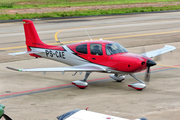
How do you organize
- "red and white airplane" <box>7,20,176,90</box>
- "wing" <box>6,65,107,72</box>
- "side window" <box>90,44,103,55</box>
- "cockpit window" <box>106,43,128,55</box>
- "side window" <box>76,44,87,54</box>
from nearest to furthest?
1. "red and white airplane" <box>7,20,176,90</box>
2. "wing" <box>6,65,107,72</box>
3. "cockpit window" <box>106,43,128,55</box>
4. "side window" <box>90,44,103,55</box>
5. "side window" <box>76,44,87,54</box>

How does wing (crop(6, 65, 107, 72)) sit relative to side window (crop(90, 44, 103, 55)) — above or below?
below

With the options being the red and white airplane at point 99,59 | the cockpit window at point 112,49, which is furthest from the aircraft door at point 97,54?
the cockpit window at point 112,49

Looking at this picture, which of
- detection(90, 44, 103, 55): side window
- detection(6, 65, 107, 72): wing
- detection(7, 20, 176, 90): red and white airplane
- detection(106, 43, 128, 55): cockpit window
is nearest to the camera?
detection(7, 20, 176, 90): red and white airplane

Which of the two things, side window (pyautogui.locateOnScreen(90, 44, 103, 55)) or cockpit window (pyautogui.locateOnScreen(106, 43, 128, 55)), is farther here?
side window (pyautogui.locateOnScreen(90, 44, 103, 55))

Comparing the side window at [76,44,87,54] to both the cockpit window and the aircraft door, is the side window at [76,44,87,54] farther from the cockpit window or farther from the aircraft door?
the cockpit window

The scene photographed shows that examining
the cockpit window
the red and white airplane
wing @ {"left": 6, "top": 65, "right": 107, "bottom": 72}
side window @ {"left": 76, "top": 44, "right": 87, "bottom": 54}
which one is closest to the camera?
the red and white airplane

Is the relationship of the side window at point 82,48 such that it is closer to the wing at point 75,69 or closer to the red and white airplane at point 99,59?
the red and white airplane at point 99,59

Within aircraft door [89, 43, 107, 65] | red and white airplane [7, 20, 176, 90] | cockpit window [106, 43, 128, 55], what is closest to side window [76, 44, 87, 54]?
red and white airplane [7, 20, 176, 90]

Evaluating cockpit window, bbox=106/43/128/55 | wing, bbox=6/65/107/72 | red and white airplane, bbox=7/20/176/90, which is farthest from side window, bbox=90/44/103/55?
wing, bbox=6/65/107/72

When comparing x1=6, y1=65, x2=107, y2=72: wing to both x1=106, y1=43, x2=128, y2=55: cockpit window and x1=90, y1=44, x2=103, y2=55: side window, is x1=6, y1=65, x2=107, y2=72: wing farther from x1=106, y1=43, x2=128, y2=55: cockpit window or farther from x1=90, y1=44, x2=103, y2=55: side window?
x1=106, y1=43, x2=128, y2=55: cockpit window

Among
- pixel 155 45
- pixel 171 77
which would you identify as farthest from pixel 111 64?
pixel 155 45

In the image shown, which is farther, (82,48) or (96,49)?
(82,48)

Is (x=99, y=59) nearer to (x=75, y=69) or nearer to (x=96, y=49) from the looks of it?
(x=96, y=49)

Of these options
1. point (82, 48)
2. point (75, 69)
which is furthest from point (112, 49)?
point (75, 69)
